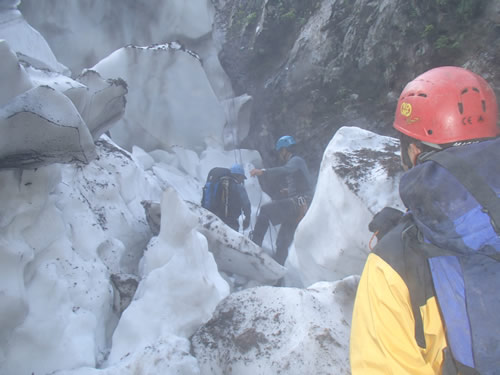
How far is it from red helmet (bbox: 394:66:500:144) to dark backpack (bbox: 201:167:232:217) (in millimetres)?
2877

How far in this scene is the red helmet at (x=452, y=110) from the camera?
141 centimetres

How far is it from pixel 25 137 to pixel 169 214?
981 mm

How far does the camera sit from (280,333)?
204cm

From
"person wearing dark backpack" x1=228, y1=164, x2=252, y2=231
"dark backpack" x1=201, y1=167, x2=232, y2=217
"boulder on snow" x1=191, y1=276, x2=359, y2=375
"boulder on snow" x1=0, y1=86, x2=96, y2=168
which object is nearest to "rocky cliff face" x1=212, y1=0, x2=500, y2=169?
"person wearing dark backpack" x1=228, y1=164, x2=252, y2=231

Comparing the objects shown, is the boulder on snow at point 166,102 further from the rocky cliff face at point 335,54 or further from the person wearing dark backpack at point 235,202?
the person wearing dark backpack at point 235,202

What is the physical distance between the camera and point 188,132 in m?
6.64

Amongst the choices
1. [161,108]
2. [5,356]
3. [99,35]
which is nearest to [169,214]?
[5,356]

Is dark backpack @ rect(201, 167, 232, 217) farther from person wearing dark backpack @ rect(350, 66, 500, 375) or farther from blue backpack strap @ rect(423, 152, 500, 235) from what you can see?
blue backpack strap @ rect(423, 152, 500, 235)

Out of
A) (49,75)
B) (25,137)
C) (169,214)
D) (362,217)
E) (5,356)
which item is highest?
(49,75)

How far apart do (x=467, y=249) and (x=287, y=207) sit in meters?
3.42

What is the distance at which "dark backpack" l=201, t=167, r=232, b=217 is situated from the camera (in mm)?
4219

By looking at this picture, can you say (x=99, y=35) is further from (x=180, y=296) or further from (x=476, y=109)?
(x=476, y=109)

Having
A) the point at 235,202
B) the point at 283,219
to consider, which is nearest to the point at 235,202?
the point at 235,202

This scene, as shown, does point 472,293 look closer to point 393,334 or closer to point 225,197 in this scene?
point 393,334
